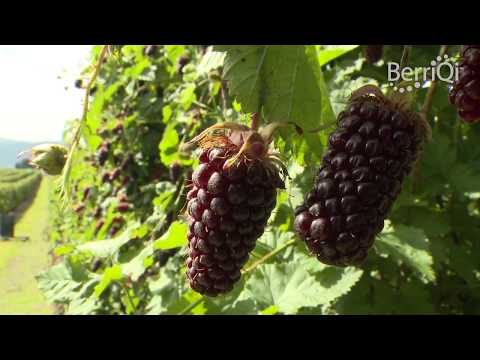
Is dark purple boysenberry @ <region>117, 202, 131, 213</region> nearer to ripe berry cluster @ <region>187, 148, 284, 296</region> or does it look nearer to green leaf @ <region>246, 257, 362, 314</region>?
green leaf @ <region>246, 257, 362, 314</region>

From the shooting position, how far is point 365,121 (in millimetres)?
773

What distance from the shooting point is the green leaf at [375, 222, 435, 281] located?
153 centimetres

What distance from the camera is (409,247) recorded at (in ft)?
5.08

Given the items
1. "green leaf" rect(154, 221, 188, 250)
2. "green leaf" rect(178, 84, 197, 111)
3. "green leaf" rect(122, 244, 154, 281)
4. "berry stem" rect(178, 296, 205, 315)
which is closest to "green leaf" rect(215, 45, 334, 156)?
"green leaf" rect(154, 221, 188, 250)

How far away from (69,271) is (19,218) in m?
15.4

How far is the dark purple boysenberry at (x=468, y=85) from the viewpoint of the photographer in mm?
787

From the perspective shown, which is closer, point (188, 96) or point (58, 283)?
point (58, 283)

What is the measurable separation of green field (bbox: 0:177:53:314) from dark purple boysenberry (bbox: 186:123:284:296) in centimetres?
747

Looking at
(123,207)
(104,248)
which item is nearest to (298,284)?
(104,248)

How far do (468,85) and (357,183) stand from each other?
0.77 ft

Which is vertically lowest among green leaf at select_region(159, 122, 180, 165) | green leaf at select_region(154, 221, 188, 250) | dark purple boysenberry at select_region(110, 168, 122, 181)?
dark purple boysenberry at select_region(110, 168, 122, 181)

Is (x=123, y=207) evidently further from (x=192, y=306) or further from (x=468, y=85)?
(x=468, y=85)
